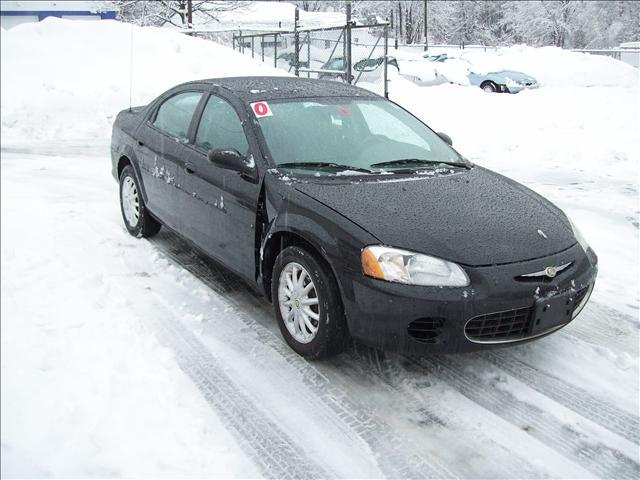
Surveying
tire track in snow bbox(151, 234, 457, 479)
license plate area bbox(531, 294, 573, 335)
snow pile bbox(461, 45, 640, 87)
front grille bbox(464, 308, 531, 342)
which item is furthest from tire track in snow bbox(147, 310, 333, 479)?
snow pile bbox(461, 45, 640, 87)

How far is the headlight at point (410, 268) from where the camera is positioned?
9.64 ft

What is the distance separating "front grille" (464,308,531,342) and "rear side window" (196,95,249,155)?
71.3 inches

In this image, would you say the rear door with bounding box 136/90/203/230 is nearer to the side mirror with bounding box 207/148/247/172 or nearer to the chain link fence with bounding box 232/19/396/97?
the side mirror with bounding box 207/148/247/172

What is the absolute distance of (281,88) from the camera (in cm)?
440

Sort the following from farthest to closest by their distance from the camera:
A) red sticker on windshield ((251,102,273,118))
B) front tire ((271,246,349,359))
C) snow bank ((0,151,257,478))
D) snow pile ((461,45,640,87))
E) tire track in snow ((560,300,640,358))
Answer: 1. snow pile ((461,45,640,87))
2. red sticker on windshield ((251,102,273,118))
3. tire track in snow ((560,300,640,358))
4. front tire ((271,246,349,359))
5. snow bank ((0,151,257,478))

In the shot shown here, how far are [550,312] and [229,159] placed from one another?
2.03 metres

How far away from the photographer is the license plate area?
3.06 meters

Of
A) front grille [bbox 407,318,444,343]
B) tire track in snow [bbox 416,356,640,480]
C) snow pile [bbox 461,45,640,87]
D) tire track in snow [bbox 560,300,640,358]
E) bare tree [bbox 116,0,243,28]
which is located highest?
bare tree [bbox 116,0,243,28]

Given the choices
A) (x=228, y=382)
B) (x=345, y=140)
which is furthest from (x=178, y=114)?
(x=228, y=382)

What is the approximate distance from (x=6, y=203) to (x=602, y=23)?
19.8 m

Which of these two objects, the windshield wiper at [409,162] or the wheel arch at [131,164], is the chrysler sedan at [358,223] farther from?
the wheel arch at [131,164]

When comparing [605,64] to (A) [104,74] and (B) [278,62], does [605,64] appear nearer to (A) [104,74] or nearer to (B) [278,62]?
(B) [278,62]

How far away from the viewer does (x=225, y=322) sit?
12.8 ft


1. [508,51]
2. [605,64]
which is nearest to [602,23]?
[605,64]
